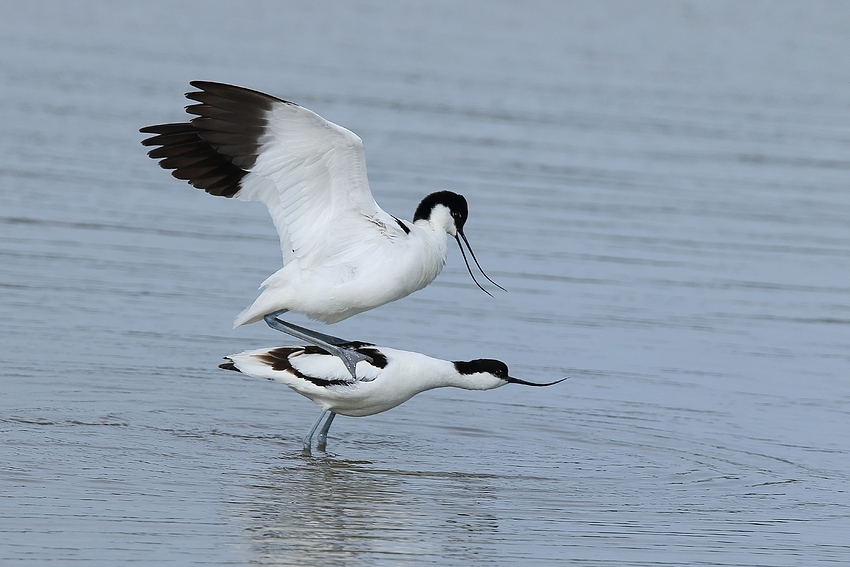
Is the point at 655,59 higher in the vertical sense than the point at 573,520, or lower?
higher

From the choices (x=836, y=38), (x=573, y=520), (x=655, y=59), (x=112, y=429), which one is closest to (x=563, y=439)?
(x=573, y=520)

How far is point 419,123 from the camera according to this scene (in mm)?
19375

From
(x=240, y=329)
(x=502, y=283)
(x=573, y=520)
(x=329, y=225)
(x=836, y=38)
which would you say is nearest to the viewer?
(x=573, y=520)

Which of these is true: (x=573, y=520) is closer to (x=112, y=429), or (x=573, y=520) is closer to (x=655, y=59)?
(x=112, y=429)

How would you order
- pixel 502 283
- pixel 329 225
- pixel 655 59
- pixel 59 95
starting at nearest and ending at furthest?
pixel 329 225
pixel 502 283
pixel 59 95
pixel 655 59

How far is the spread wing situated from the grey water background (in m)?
1.35

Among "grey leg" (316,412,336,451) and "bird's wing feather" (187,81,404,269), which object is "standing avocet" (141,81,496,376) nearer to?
"bird's wing feather" (187,81,404,269)

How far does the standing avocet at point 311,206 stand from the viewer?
350 inches

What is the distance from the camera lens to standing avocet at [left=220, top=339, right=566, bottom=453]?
945 centimetres

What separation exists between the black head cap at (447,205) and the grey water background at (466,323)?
4.70 ft

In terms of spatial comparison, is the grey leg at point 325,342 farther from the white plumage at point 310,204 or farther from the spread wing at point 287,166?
the spread wing at point 287,166

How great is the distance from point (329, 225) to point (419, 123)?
10152 millimetres

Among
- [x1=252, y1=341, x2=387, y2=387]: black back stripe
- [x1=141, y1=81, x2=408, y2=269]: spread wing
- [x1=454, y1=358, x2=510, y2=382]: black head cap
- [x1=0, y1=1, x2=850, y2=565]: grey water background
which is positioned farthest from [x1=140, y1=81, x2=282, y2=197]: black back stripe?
[x1=454, y1=358, x2=510, y2=382]: black head cap

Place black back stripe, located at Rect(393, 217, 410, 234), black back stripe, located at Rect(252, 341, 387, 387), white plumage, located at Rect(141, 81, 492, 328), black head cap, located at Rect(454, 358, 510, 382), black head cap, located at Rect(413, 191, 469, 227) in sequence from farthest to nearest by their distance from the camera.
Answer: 1. black head cap, located at Rect(454, 358, 510, 382)
2. black head cap, located at Rect(413, 191, 469, 227)
3. black back stripe, located at Rect(252, 341, 387, 387)
4. black back stripe, located at Rect(393, 217, 410, 234)
5. white plumage, located at Rect(141, 81, 492, 328)
